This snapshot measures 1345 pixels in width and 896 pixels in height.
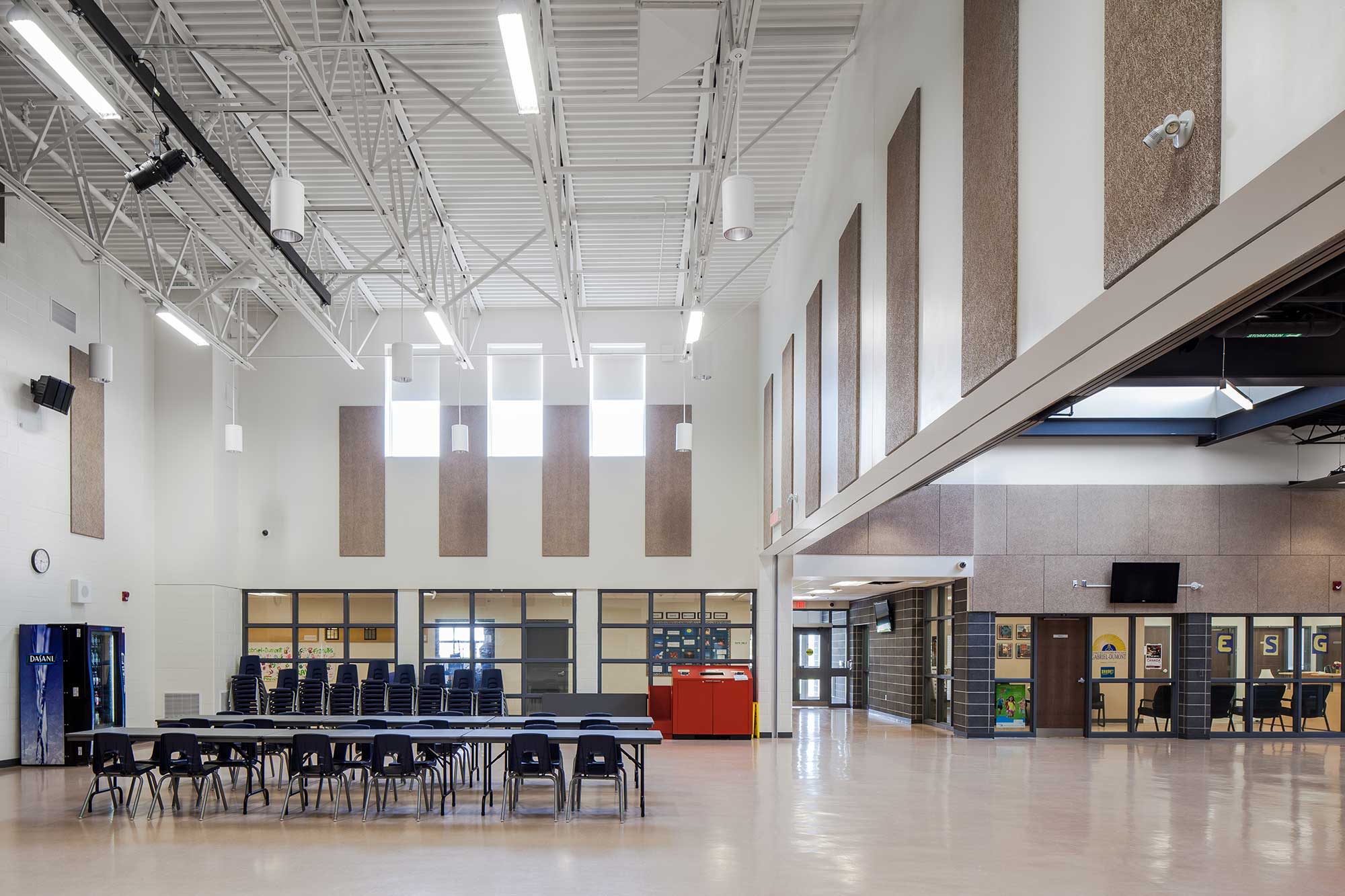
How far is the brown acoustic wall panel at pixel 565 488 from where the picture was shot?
1775cm

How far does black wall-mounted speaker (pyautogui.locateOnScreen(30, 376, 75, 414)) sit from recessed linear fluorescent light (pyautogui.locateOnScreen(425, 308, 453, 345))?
5.11 metres

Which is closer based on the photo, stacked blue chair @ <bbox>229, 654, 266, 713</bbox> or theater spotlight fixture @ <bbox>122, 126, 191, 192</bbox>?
theater spotlight fixture @ <bbox>122, 126, 191, 192</bbox>

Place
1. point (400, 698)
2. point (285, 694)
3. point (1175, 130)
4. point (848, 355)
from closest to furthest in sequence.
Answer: point (1175, 130), point (848, 355), point (400, 698), point (285, 694)

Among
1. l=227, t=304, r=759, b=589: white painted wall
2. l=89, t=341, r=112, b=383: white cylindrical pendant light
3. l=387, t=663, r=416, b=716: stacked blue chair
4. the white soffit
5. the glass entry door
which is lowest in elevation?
the glass entry door

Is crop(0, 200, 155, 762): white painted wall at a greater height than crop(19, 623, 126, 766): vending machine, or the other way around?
crop(0, 200, 155, 762): white painted wall

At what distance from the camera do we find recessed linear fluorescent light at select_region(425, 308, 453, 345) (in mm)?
12641

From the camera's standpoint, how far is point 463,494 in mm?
17766

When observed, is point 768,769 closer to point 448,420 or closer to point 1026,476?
point 1026,476

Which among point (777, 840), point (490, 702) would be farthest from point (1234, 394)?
point (490, 702)

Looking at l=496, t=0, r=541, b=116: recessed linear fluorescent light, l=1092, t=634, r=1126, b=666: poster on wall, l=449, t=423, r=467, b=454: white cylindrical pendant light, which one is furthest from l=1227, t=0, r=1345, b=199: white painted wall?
l=1092, t=634, r=1126, b=666: poster on wall

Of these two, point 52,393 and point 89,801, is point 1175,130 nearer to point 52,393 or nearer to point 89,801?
point 89,801

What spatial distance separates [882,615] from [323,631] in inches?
447

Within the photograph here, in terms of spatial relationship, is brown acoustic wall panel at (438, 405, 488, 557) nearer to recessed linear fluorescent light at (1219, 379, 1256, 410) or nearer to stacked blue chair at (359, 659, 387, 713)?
stacked blue chair at (359, 659, 387, 713)

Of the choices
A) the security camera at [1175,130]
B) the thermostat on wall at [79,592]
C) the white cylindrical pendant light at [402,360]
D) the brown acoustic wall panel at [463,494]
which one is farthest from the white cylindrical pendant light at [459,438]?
the security camera at [1175,130]
